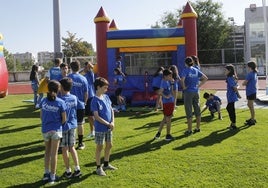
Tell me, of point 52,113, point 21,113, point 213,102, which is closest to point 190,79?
point 213,102

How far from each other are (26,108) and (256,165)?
11.1 meters

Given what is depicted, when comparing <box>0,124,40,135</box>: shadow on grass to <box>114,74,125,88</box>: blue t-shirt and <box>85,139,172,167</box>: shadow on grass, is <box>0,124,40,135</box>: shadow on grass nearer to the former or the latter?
<box>85,139,172,167</box>: shadow on grass

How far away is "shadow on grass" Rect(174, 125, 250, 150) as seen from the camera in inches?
310

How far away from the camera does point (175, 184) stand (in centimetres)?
549

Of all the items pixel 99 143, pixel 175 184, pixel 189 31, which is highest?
pixel 189 31

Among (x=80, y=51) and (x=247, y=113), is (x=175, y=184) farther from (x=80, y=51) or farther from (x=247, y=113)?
(x=80, y=51)

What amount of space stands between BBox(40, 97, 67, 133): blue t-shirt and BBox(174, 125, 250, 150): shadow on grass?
2.81 meters

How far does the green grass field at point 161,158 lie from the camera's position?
5695 mm

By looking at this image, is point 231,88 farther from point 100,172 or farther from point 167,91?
point 100,172

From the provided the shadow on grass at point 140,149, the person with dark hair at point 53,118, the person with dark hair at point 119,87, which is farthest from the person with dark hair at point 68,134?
the person with dark hair at point 119,87

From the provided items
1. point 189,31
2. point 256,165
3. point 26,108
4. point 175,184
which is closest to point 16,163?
point 175,184

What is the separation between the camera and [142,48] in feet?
51.4

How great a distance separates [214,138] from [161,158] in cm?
202

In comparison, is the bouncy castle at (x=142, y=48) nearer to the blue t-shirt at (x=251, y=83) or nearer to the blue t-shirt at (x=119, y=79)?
the blue t-shirt at (x=119, y=79)
